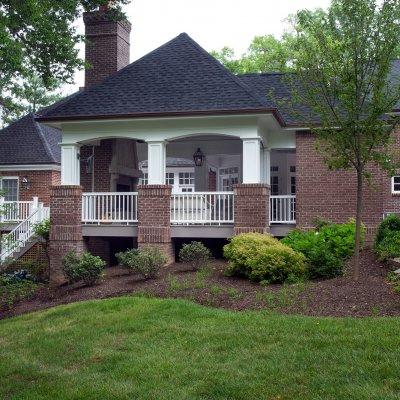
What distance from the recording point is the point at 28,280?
16.2 meters

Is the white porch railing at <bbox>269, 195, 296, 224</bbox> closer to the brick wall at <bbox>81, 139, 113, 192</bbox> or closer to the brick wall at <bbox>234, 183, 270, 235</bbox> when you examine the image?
the brick wall at <bbox>234, 183, 270, 235</bbox>

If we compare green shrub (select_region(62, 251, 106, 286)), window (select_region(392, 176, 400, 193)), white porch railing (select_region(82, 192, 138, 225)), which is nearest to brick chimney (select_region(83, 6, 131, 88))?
white porch railing (select_region(82, 192, 138, 225))

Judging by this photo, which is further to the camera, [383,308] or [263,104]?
[263,104]

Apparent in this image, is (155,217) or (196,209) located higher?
(196,209)

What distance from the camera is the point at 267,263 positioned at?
463 inches

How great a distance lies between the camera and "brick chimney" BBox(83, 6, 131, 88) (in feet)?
64.4

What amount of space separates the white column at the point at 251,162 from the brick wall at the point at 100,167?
16.6 feet

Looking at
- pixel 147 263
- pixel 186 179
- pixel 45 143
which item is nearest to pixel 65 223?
pixel 147 263

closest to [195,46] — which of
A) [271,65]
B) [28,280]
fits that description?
[28,280]

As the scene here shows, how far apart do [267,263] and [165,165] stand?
5.92 meters

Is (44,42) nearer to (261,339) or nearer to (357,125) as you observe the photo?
(357,125)

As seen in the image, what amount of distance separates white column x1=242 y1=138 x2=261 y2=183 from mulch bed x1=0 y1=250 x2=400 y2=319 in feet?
7.70

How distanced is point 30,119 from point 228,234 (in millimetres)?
15207

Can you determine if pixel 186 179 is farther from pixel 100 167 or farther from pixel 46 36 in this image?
pixel 46 36
